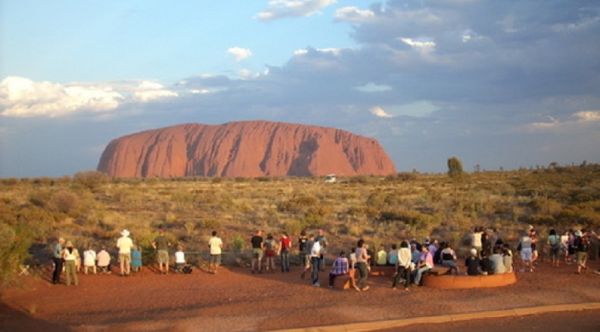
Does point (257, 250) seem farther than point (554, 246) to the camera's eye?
No

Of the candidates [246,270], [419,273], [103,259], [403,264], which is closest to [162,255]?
[103,259]

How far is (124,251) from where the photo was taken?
1702cm

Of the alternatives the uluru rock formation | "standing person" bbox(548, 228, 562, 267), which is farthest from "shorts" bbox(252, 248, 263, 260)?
the uluru rock formation

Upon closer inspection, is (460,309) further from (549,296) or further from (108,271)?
(108,271)

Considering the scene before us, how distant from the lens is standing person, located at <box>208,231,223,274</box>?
1738 centimetres

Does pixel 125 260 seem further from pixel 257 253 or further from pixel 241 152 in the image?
pixel 241 152

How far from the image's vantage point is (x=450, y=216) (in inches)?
1140

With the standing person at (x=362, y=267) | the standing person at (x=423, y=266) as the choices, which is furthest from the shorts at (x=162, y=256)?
the standing person at (x=423, y=266)

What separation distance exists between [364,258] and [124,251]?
6748mm

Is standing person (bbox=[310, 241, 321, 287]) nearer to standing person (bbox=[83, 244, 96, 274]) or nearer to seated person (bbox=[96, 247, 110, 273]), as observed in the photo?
seated person (bbox=[96, 247, 110, 273])

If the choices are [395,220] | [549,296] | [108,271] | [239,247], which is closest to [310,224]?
[395,220]

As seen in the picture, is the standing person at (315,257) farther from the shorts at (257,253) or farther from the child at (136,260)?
the child at (136,260)

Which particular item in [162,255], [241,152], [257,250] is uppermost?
[241,152]

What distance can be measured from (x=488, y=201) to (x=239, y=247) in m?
18.3
